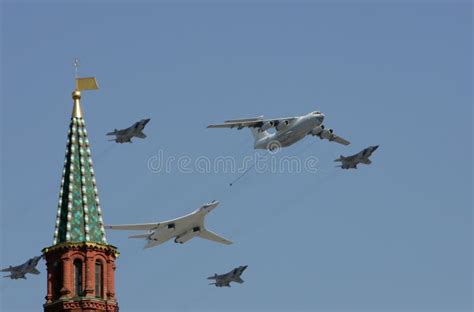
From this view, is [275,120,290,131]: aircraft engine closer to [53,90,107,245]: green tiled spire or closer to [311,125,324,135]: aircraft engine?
[311,125,324,135]: aircraft engine

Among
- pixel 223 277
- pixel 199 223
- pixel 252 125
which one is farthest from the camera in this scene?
pixel 252 125

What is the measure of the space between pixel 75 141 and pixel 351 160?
141 ft

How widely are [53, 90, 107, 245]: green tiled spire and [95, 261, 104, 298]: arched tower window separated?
91.4 inches

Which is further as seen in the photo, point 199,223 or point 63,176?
point 199,223

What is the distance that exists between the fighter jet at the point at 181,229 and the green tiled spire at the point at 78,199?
70.2ft

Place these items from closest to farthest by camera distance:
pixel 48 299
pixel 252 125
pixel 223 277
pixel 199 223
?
pixel 48 299 < pixel 223 277 < pixel 199 223 < pixel 252 125

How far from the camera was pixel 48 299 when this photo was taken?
137 meters

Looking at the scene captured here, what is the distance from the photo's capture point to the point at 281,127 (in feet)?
584

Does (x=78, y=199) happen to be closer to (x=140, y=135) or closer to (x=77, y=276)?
(x=77, y=276)

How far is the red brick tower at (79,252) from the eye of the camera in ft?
445

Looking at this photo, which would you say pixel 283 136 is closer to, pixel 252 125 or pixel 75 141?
pixel 252 125

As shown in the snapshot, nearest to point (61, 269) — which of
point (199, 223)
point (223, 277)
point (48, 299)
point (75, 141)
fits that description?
point (48, 299)

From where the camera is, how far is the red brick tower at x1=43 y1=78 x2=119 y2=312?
5335 inches

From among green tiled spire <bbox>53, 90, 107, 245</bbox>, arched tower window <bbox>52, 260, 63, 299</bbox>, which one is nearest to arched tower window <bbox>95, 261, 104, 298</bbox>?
green tiled spire <bbox>53, 90, 107, 245</bbox>
